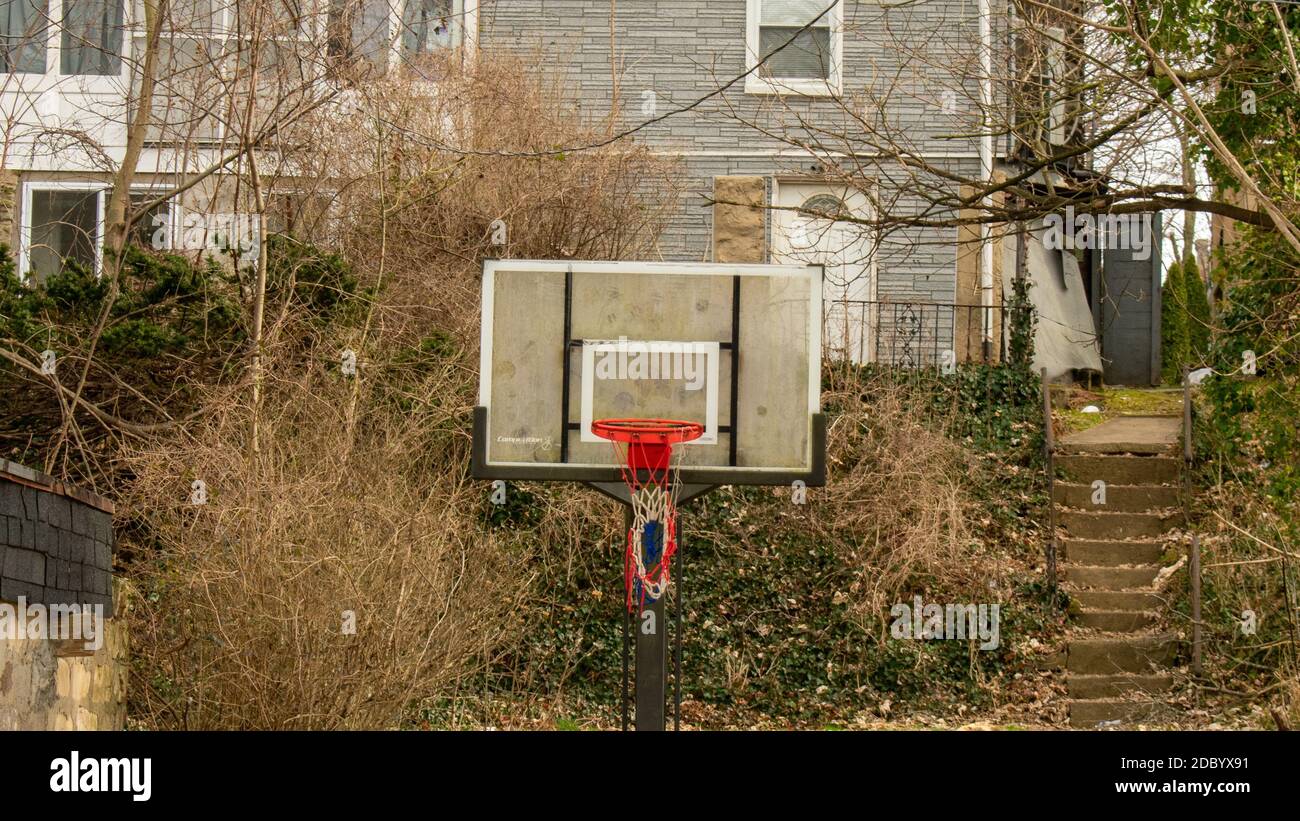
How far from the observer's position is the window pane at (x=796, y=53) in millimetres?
19080

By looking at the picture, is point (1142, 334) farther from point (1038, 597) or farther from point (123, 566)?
point (123, 566)

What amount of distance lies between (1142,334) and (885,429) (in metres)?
7.72

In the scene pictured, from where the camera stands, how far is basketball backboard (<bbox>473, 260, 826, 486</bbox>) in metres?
11.0

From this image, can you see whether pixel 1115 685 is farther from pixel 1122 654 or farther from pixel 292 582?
pixel 292 582

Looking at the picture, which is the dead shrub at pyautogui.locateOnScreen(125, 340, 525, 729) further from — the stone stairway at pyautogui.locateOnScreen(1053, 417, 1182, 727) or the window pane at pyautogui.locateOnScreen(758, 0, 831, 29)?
the window pane at pyautogui.locateOnScreen(758, 0, 831, 29)

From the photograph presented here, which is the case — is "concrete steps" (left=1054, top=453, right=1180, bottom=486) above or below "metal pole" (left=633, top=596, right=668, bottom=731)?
above

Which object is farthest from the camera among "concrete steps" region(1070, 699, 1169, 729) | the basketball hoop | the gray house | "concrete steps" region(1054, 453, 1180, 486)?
the gray house

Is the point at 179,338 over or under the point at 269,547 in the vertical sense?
over

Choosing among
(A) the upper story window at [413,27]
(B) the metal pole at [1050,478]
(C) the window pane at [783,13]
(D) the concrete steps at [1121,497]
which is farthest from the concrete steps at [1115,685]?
(A) the upper story window at [413,27]

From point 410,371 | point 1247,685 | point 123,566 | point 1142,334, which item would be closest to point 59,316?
point 123,566

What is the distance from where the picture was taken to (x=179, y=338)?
43.5 ft

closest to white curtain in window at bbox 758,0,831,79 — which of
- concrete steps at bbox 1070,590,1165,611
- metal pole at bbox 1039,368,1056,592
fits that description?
metal pole at bbox 1039,368,1056,592

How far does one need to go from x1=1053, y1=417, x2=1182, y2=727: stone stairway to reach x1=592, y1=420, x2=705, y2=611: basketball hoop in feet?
17.4

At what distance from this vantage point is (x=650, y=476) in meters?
10.8
